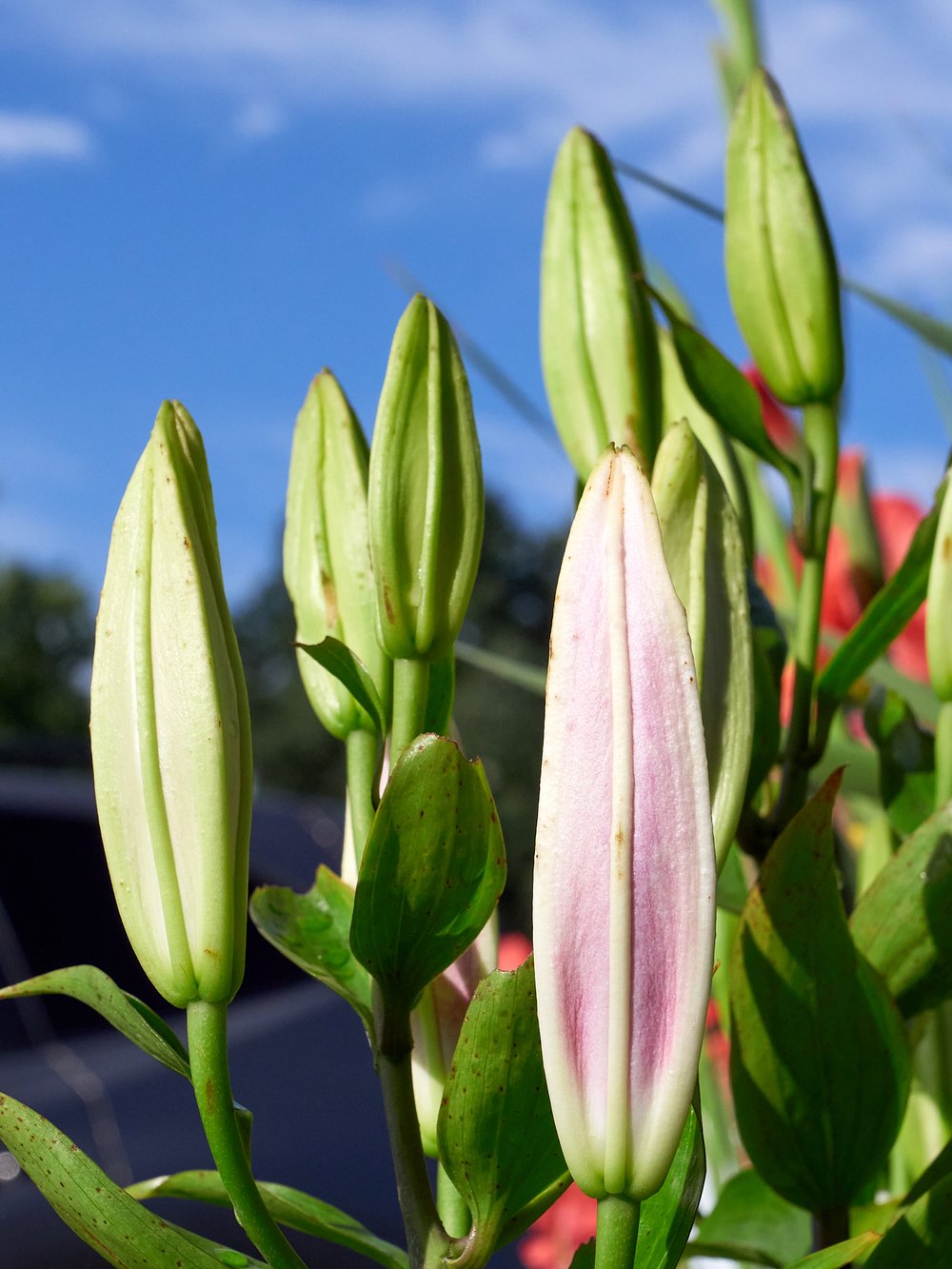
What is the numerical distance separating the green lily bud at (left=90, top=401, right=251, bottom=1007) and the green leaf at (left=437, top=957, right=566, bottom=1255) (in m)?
0.04

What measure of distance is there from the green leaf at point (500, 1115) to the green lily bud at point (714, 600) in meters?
0.04

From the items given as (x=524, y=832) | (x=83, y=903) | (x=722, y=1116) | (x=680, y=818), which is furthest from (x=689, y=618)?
(x=524, y=832)

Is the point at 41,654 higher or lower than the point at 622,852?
higher

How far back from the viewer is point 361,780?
0.23 m

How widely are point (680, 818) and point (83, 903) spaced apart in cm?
202

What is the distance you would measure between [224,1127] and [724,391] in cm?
18

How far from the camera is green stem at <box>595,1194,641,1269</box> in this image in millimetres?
160

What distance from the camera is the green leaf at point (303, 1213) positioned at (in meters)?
0.22

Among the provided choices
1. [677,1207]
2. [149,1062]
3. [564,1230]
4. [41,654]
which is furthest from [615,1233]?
[41,654]

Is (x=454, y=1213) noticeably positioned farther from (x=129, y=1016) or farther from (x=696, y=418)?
(x=696, y=418)

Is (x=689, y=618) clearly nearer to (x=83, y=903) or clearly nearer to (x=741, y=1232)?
(x=741, y=1232)

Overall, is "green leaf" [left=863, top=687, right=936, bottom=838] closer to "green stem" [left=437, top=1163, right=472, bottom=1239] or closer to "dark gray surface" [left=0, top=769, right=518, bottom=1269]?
"green stem" [left=437, top=1163, right=472, bottom=1239]

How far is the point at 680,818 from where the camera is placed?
16cm

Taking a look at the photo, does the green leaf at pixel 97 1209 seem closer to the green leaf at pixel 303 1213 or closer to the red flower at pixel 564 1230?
the green leaf at pixel 303 1213
